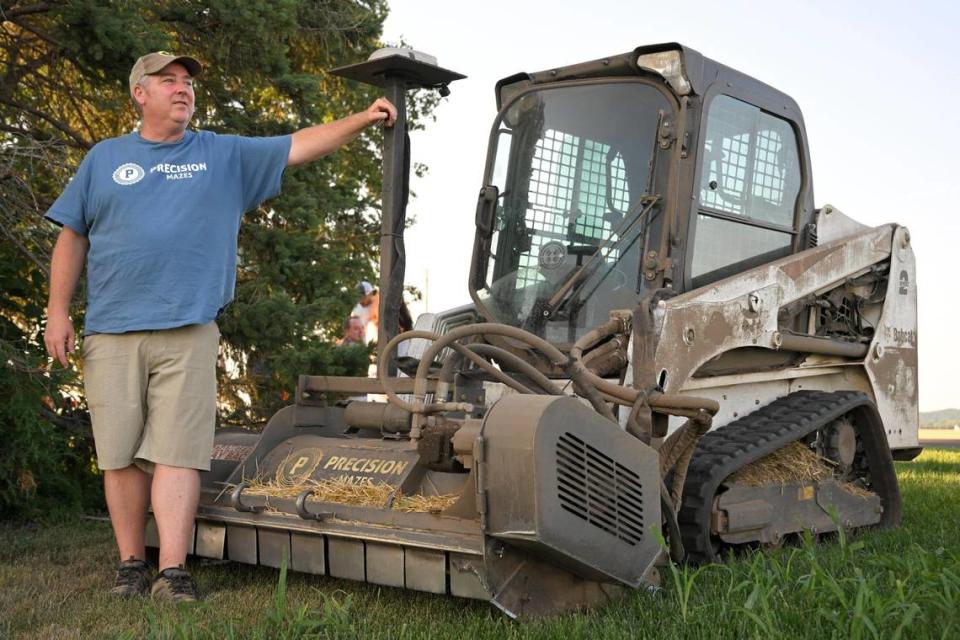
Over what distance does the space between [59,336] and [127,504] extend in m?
0.70

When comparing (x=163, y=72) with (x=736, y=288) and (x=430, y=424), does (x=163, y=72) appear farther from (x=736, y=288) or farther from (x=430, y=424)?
(x=736, y=288)

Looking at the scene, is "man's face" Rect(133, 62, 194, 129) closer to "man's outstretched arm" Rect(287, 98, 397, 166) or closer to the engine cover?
"man's outstretched arm" Rect(287, 98, 397, 166)

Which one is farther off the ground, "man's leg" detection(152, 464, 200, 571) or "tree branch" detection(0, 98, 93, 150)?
"tree branch" detection(0, 98, 93, 150)

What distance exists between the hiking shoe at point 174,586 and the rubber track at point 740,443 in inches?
77.2

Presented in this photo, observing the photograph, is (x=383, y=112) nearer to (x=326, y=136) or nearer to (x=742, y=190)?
(x=326, y=136)

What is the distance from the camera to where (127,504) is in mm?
4371

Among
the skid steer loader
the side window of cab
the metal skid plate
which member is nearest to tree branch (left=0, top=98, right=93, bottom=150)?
the skid steer loader

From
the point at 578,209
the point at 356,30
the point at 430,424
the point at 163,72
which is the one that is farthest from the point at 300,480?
the point at 356,30

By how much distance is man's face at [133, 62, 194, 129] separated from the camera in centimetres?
431

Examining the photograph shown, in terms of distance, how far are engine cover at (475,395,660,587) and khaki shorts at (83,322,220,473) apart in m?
1.31

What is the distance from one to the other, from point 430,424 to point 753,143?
2.53 m

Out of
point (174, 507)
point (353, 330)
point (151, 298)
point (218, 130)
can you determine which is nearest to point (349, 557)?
point (174, 507)

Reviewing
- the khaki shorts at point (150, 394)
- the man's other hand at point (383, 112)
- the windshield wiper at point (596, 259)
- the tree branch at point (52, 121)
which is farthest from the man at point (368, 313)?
the khaki shorts at point (150, 394)

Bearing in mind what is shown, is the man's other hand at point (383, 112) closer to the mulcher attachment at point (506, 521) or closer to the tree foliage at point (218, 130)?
the mulcher attachment at point (506, 521)
